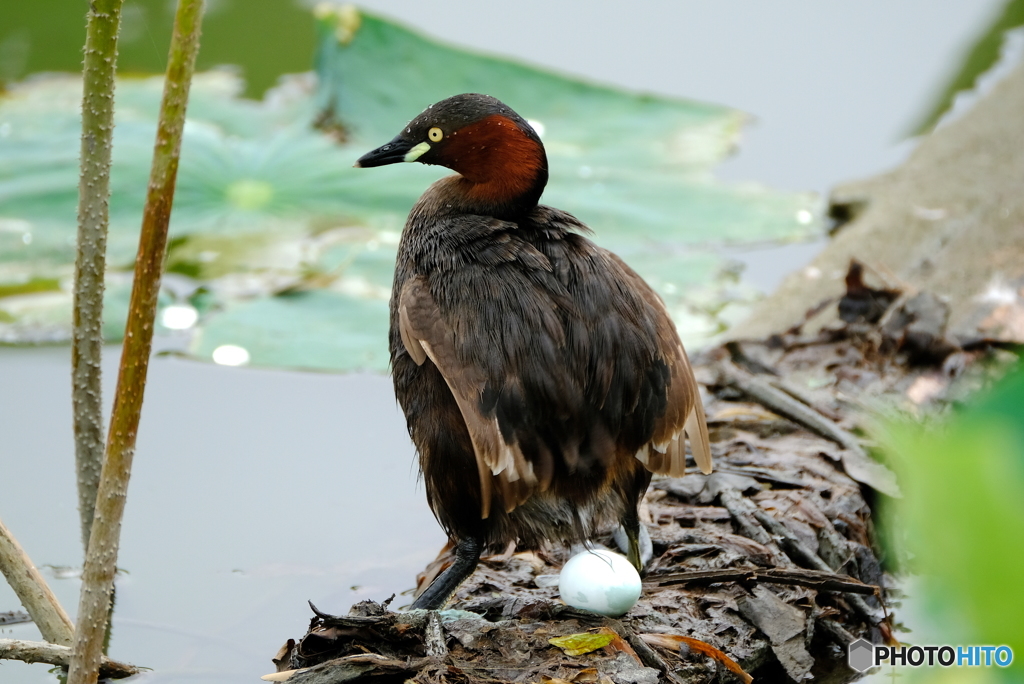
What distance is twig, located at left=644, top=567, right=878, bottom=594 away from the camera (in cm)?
274

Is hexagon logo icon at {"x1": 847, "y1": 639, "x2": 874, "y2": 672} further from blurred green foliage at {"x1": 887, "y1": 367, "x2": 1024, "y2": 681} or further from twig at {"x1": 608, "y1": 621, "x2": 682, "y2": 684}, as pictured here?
blurred green foliage at {"x1": 887, "y1": 367, "x2": 1024, "y2": 681}

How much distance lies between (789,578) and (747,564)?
0.53ft

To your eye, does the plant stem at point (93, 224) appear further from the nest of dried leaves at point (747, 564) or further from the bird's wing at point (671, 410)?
the bird's wing at point (671, 410)

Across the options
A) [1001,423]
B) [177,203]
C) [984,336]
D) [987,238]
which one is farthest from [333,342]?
[1001,423]

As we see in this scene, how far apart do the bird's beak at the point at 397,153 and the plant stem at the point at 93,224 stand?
0.76 m

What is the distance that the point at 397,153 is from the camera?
2904 mm

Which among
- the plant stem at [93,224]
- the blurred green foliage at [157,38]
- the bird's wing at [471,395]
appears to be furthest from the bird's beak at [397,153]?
the blurred green foliage at [157,38]

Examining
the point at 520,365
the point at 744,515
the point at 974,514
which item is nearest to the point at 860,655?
the point at 744,515

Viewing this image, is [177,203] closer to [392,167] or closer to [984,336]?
[392,167]

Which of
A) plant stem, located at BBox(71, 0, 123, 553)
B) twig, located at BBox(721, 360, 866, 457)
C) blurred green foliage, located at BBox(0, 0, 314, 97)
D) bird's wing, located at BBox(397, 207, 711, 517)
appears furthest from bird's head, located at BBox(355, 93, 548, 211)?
blurred green foliage, located at BBox(0, 0, 314, 97)

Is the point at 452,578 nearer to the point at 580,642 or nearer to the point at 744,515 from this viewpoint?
the point at 580,642

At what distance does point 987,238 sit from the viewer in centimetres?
444

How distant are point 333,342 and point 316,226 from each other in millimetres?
805

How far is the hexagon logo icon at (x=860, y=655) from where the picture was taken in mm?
2766
